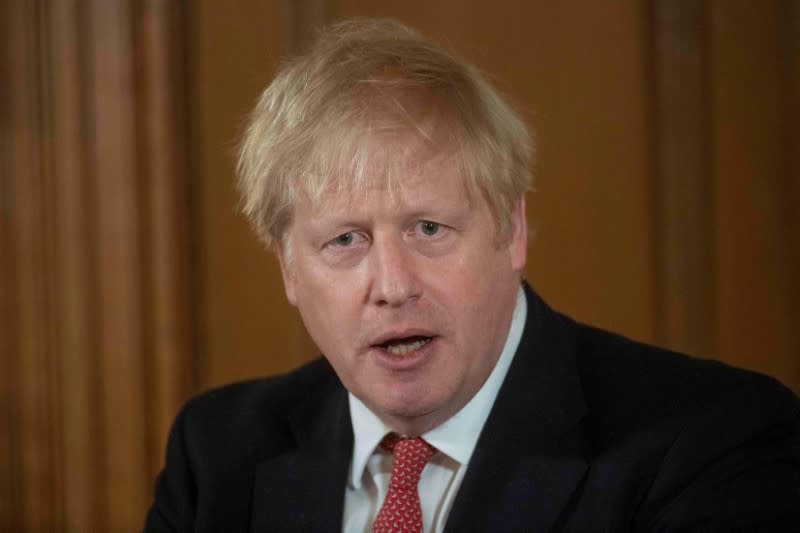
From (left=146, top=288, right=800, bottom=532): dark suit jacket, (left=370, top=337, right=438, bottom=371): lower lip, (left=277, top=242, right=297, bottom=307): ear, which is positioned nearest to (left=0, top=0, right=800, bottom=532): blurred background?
(left=146, top=288, right=800, bottom=532): dark suit jacket

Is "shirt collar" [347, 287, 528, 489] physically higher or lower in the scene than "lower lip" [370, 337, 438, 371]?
lower

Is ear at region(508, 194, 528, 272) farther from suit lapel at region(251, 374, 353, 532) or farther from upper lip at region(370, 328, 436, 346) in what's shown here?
suit lapel at region(251, 374, 353, 532)

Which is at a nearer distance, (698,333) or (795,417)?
(795,417)

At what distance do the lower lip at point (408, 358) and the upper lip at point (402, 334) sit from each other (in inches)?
0.6

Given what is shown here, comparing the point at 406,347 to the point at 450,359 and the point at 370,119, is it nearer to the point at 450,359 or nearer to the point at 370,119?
the point at 450,359

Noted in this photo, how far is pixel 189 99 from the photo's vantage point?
238 cm

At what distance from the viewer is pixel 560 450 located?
1471mm

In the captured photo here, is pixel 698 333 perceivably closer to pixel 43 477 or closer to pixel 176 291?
pixel 176 291

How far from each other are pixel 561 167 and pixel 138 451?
3.38 feet

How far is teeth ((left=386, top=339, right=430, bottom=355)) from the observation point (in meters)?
1.42

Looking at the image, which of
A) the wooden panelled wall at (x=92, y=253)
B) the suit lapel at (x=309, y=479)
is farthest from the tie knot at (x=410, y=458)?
the wooden panelled wall at (x=92, y=253)

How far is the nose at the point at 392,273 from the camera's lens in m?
1.38

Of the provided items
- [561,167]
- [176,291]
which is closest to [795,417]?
[561,167]

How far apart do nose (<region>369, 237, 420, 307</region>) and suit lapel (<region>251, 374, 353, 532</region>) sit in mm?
311
